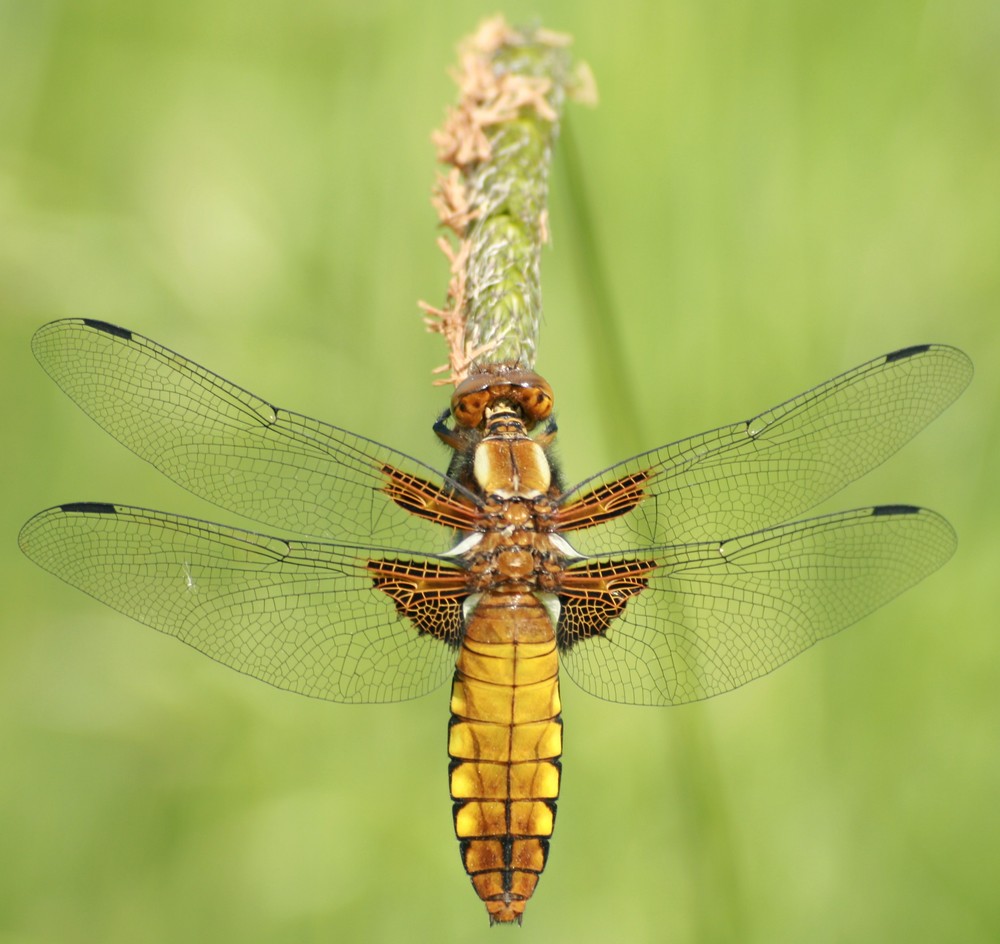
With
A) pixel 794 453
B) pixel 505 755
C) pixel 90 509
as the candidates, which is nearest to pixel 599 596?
pixel 505 755

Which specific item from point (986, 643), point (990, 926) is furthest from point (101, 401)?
point (990, 926)

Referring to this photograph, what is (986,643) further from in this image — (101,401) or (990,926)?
(101,401)

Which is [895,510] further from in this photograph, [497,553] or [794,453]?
[497,553]

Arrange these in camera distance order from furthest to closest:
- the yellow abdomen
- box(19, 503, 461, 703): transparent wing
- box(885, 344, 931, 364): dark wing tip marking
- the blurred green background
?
the blurred green background < box(885, 344, 931, 364): dark wing tip marking < box(19, 503, 461, 703): transparent wing < the yellow abdomen

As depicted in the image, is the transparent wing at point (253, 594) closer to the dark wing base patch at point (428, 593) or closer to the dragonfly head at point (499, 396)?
the dark wing base patch at point (428, 593)

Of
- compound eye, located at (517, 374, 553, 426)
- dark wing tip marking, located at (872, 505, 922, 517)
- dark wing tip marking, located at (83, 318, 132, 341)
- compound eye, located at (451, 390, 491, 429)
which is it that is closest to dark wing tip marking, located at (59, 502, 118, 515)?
dark wing tip marking, located at (83, 318, 132, 341)

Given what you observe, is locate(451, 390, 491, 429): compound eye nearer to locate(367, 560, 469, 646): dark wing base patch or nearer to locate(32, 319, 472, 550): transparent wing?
locate(32, 319, 472, 550): transparent wing

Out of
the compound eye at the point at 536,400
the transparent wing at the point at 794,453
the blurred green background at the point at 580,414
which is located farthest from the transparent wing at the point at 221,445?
the blurred green background at the point at 580,414
